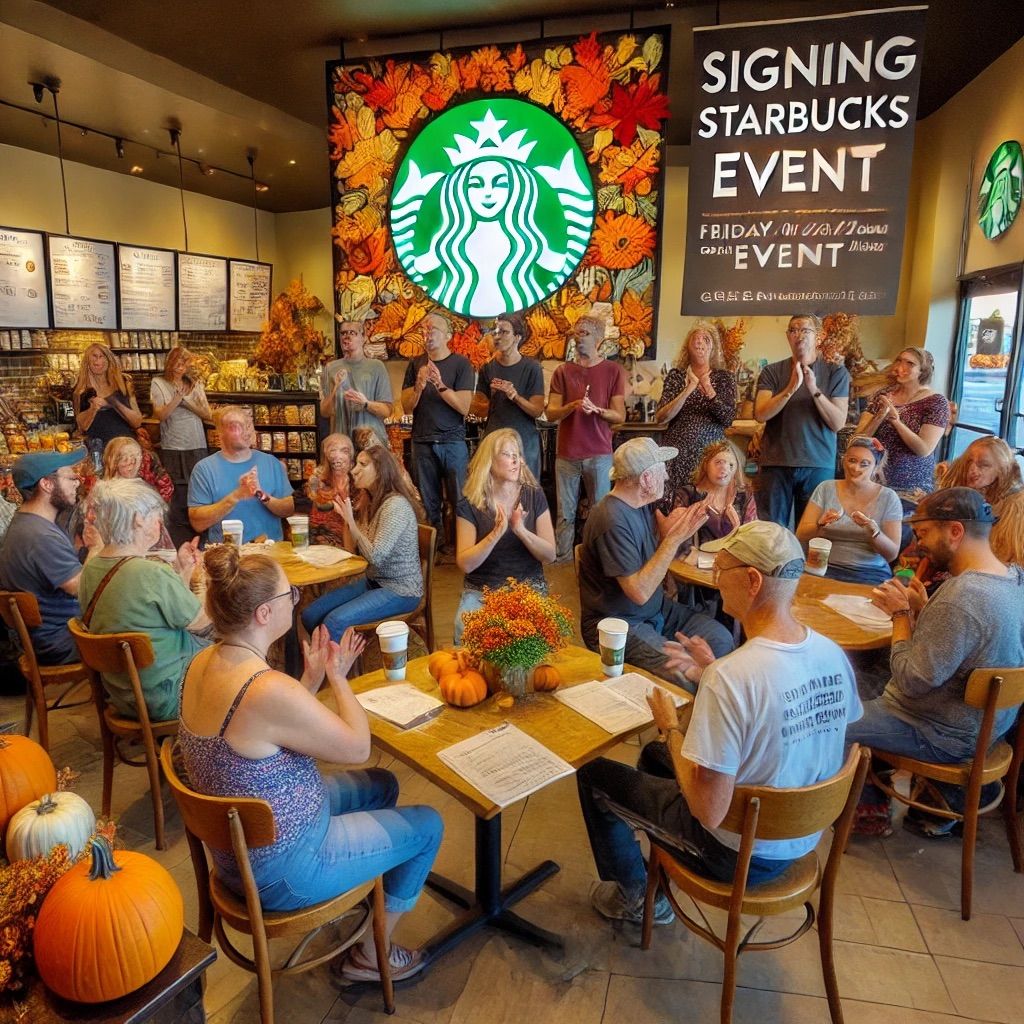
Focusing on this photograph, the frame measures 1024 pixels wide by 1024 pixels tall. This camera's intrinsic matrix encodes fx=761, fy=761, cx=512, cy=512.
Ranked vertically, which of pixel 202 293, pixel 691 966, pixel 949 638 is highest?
pixel 202 293

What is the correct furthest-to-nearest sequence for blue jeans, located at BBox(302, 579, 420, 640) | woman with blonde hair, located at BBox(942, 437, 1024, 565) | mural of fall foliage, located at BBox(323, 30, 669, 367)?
mural of fall foliage, located at BBox(323, 30, 669, 367) → blue jeans, located at BBox(302, 579, 420, 640) → woman with blonde hair, located at BBox(942, 437, 1024, 565)

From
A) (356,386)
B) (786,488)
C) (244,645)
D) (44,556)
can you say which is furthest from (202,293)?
(244,645)

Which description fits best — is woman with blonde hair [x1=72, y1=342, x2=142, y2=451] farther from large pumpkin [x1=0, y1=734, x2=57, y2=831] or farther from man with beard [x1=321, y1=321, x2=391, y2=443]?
large pumpkin [x1=0, y1=734, x2=57, y2=831]

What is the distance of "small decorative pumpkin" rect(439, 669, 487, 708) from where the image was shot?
223cm

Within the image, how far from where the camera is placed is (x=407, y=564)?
380 centimetres

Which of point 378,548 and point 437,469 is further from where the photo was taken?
point 437,469

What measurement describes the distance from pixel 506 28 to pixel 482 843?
5.57 metres

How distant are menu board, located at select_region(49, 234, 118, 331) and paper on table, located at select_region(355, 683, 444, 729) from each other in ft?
21.9

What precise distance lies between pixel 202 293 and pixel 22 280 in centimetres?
217

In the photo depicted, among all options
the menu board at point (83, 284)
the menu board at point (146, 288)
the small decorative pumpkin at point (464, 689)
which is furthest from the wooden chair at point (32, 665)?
the menu board at point (146, 288)

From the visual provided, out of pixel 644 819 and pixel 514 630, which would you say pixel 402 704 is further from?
pixel 644 819

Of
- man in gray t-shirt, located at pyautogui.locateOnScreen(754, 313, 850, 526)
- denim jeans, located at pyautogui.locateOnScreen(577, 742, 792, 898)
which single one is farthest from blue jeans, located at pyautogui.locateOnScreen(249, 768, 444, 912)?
man in gray t-shirt, located at pyautogui.locateOnScreen(754, 313, 850, 526)

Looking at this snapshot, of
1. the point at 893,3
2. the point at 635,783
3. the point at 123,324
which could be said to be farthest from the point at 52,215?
the point at 635,783

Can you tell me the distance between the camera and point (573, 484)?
5438 millimetres
